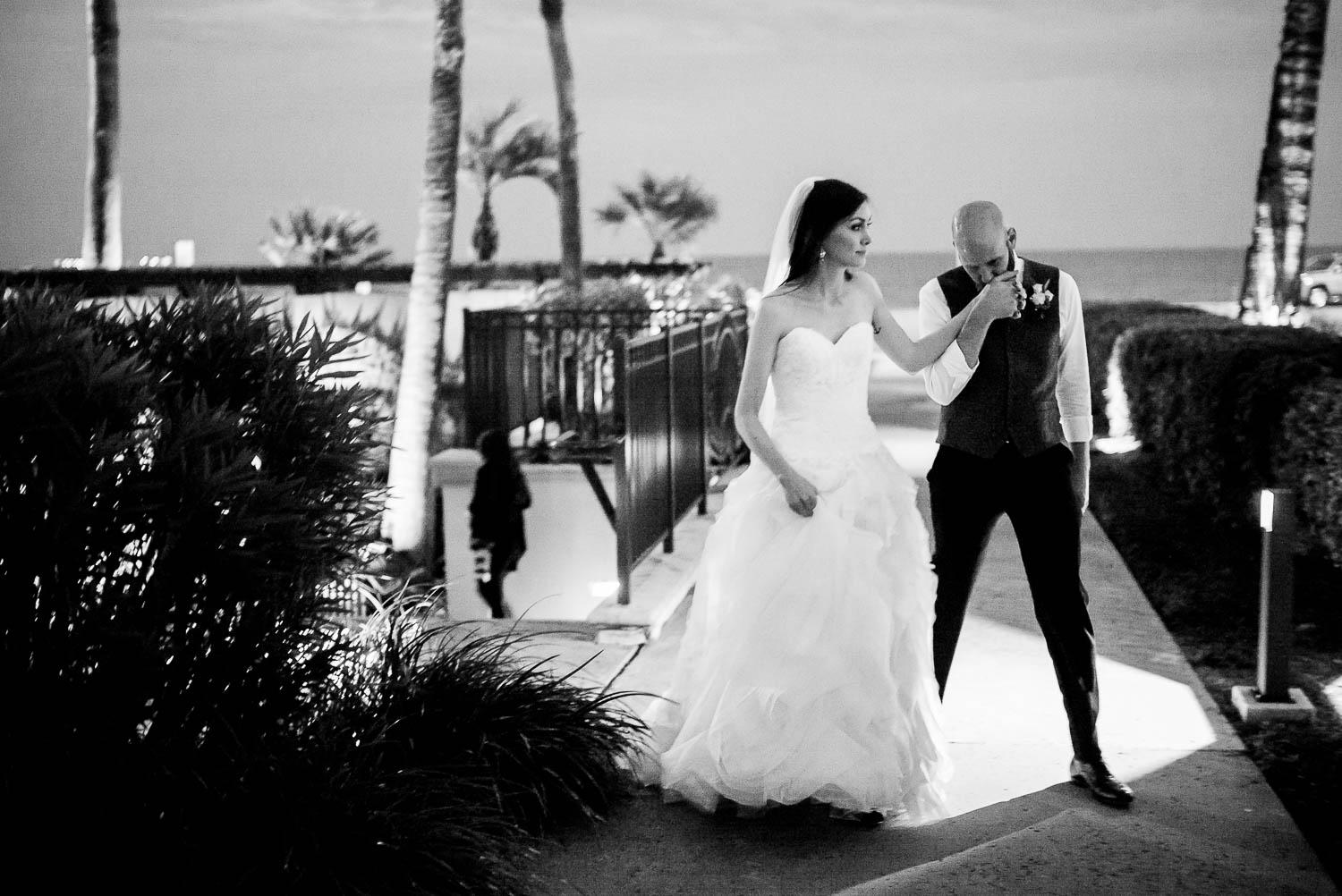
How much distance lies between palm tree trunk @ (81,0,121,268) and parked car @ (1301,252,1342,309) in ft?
97.8


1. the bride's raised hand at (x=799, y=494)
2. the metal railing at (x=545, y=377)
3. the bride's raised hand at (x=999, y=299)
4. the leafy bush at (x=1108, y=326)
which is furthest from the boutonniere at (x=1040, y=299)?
the leafy bush at (x=1108, y=326)

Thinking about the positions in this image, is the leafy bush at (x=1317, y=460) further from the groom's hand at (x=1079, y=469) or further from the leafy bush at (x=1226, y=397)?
the groom's hand at (x=1079, y=469)

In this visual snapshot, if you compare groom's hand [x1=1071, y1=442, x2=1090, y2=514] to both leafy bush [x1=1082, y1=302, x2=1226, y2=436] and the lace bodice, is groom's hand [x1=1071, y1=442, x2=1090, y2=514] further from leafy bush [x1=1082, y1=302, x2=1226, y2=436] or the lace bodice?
leafy bush [x1=1082, y1=302, x2=1226, y2=436]

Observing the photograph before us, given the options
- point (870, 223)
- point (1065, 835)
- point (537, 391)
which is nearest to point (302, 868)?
point (1065, 835)

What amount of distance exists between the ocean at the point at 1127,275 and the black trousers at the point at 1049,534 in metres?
67.0

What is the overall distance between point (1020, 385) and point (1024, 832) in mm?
1480

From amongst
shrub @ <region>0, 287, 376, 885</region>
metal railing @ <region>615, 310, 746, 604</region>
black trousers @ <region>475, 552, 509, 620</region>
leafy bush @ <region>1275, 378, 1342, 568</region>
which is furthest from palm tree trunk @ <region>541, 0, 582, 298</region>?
shrub @ <region>0, 287, 376, 885</region>

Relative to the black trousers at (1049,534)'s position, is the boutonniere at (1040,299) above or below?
above

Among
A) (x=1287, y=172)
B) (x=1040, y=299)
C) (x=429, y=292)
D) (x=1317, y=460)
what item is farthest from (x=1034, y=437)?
(x=1287, y=172)

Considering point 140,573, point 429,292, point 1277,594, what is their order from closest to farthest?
point 140,573
point 1277,594
point 429,292

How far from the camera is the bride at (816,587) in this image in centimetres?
471

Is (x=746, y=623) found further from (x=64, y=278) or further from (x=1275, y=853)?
(x=64, y=278)

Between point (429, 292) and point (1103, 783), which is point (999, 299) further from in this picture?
point (429, 292)

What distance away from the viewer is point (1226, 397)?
9.83m
